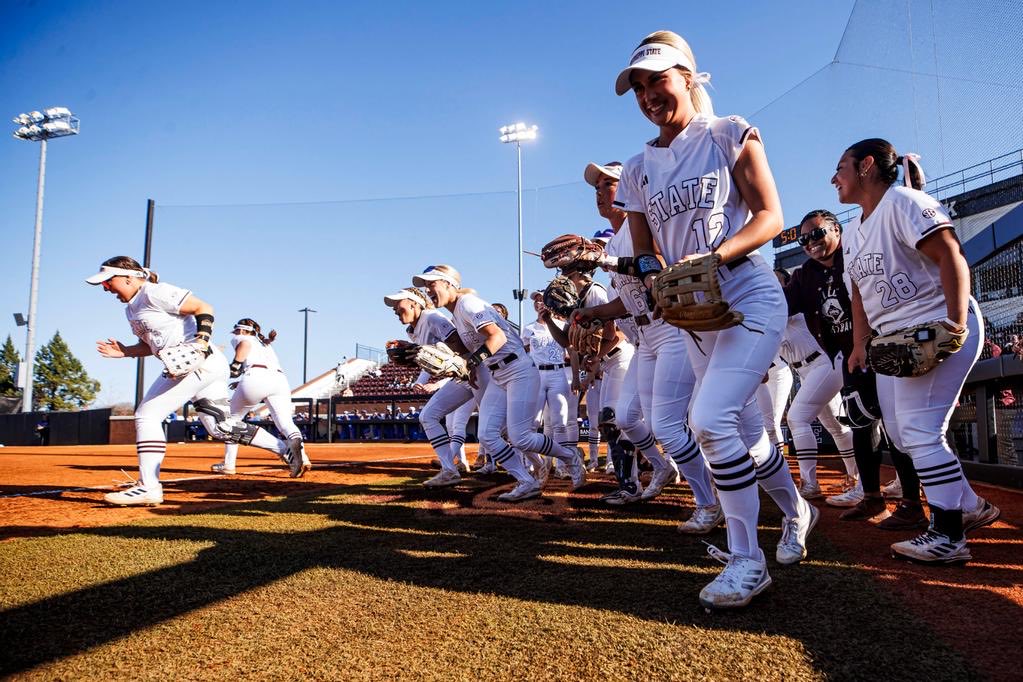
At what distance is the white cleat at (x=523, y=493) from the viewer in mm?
5137

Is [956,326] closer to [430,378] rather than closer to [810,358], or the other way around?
[810,358]

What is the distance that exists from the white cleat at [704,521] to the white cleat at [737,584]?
4.15 feet

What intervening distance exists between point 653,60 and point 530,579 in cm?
210

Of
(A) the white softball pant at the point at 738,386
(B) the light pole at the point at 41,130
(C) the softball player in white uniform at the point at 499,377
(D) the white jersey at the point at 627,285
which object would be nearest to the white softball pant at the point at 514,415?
(C) the softball player in white uniform at the point at 499,377

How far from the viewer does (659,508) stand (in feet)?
15.3

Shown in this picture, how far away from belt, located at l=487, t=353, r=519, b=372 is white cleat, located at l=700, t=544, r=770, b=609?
3159 millimetres

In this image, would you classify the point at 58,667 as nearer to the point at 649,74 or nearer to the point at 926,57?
the point at 649,74

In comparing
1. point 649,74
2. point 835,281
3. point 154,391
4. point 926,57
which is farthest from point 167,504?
point 926,57

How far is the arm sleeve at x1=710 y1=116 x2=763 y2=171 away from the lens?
8.15 ft

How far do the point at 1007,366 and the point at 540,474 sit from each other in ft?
14.9

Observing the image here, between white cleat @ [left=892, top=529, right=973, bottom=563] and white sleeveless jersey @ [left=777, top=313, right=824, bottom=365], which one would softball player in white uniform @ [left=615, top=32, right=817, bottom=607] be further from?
white sleeveless jersey @ [left=777, top=313, right=824, bottom=365]

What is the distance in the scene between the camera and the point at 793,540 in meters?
2.80

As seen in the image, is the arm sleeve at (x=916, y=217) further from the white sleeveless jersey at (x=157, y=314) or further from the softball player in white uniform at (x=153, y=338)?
the white sleeveless jersey at (x=157, y=314)

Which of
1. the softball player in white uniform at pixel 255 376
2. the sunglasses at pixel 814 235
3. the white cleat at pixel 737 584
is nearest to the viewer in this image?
the white cleat at pixel 737 584
